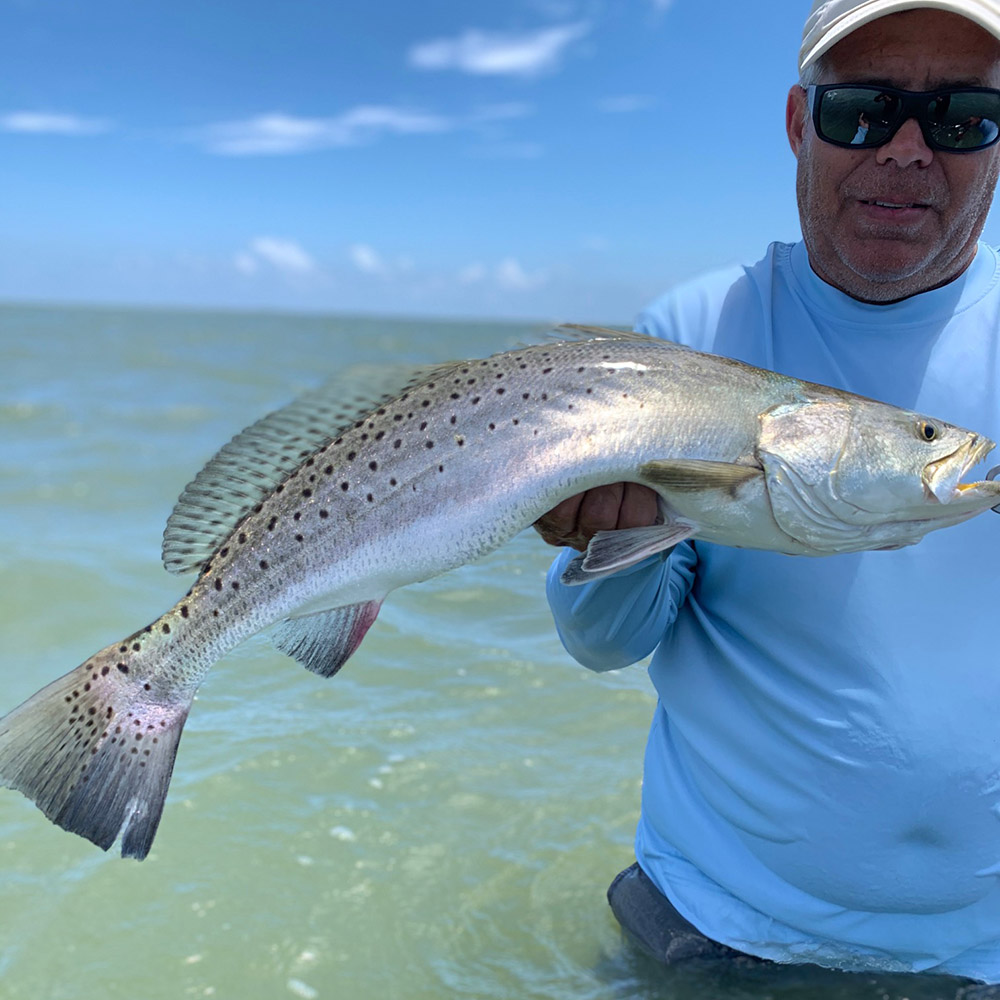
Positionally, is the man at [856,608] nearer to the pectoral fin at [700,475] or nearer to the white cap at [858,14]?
the white cap at [858,14]

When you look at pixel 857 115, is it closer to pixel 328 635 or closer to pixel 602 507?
pixel 602 507

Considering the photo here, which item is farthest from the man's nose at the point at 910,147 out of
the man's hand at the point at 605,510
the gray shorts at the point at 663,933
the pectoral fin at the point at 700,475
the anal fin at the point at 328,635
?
the gray shorts at the point at 663,933

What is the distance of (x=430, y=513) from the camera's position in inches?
97.3

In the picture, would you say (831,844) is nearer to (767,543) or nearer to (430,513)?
(767,543)

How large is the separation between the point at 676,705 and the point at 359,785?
2.16 m

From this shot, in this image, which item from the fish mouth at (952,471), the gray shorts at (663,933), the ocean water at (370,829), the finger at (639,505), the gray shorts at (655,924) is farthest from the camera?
the ocean water at (370,829)

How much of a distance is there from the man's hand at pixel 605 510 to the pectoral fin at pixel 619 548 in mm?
90

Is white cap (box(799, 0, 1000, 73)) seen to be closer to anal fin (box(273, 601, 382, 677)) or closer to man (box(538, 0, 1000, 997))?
man (box(538, 0, 1000, 997))

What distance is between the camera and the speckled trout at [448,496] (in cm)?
237

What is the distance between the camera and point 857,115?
108 inches

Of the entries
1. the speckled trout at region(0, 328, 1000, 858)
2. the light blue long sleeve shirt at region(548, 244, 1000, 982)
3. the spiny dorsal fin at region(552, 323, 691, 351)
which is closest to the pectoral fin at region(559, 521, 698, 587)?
the speckled trout at region(0, 328, 1000, 858)

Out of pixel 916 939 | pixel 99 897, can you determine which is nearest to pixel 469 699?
pixel 99 897

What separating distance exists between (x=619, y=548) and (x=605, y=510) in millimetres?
173

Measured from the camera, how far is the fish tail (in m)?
2.51
